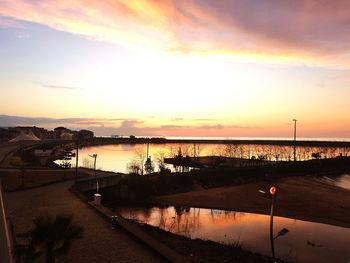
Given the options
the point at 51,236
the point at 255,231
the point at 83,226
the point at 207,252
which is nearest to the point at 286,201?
the point at 255,231

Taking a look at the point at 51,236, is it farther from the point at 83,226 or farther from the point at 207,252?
the point at 207,252

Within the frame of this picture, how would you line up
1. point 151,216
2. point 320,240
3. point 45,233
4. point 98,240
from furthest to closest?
point 151,216, point 320,240, point 98,240, point 45,233

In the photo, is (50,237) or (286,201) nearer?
(50,237)

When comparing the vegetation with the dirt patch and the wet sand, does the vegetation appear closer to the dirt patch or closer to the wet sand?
the dirt patch

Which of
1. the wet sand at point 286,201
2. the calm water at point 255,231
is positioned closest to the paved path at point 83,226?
the calm water at point 255,231

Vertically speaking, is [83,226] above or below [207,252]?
above

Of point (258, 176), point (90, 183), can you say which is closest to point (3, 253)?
point (90, 183)

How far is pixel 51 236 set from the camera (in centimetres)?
1273

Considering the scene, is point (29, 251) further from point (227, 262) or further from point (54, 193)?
point (54, 193)

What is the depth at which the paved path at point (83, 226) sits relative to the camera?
627 inches

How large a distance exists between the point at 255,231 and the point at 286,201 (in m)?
15.2

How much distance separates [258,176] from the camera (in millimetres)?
72875

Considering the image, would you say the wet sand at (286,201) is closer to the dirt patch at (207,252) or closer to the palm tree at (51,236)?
the dirt patch at (207,252)

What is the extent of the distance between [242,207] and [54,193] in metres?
20.7
